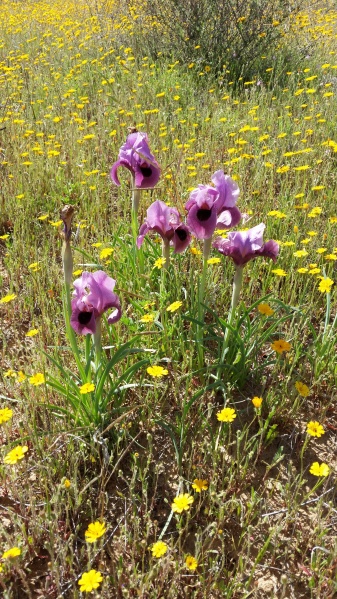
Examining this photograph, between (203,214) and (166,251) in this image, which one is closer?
(203,214)

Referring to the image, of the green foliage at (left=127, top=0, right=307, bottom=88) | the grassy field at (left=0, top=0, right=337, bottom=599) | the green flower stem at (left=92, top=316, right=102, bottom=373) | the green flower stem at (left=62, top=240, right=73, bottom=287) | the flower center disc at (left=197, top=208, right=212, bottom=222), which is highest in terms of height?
the green foliage at (left=127, top=0, right=307, bottom=88)

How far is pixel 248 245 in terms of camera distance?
1.94 m

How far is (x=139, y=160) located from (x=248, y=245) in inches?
34.5

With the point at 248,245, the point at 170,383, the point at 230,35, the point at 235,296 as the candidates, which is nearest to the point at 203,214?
the point at 248,245

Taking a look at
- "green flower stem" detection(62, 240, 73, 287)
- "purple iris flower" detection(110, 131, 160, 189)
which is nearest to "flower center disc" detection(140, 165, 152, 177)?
"purple iris flower" detection(110, 131, 160, 189)

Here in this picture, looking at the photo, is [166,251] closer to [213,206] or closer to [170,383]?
[213,206]

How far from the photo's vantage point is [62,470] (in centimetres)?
192

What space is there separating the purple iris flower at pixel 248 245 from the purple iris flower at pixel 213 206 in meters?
0.07

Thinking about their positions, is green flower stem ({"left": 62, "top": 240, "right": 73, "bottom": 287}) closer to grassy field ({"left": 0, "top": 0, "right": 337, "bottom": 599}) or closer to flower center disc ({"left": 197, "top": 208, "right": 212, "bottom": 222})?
grassy field ({"left": 0, "top": 0, "right": 337, "bottom": 599})

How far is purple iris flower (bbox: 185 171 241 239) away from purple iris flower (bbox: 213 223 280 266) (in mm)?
73

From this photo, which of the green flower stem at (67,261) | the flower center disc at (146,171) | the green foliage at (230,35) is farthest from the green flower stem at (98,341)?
the green foliage at (230,35)

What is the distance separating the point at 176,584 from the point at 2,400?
1.22 metres

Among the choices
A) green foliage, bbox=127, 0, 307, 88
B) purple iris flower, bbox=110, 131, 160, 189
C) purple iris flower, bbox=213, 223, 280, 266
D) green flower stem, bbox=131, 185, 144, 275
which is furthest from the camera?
green foliage, bbox=127, 0, 307, 88

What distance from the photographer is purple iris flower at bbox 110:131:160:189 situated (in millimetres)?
2426
